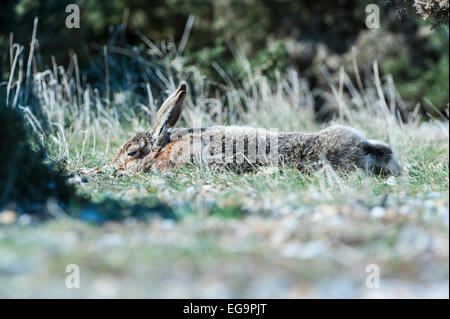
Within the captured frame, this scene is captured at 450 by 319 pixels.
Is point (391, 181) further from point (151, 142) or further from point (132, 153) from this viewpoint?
point (132, 153)

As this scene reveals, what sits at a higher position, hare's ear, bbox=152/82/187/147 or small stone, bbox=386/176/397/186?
hare's ear, bbox=152/82/187/147

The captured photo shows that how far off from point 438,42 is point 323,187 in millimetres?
10746

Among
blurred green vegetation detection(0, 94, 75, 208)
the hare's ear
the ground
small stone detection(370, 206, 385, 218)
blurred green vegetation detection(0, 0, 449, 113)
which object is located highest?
blurred green vegetation detection(0, 0, 449, 113)

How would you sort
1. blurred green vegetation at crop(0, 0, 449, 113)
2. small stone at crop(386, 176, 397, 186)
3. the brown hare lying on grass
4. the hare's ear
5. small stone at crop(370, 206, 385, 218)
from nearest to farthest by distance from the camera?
small stone at crop(370, 206, 385, 218)
small stone at crop(386, 176, 397, 186)
the brown hare lying on grass
the hare's ear
blurred green vegetation at crop(0, 0, 449, 113)

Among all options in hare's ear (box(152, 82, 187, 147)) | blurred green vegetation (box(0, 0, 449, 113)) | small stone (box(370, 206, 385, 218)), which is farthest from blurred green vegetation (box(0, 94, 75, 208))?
blurred green vegetation (box(0, 0, 449, 113))

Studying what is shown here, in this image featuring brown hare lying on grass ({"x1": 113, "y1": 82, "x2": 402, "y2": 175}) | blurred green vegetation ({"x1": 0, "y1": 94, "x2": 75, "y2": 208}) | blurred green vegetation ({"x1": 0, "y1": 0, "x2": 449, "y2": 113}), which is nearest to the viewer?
blurred green vegetation ({"x1": 0, "y1": 94, "x2": 75, "y2": 208})

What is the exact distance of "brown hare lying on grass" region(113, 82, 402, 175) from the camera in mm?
5938

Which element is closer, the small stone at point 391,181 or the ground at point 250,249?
the ground at point 250,249

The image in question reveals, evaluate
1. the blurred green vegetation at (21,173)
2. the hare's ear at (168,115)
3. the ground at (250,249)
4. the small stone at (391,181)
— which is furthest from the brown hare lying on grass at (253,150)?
the blurred green vegetation at (21,173)

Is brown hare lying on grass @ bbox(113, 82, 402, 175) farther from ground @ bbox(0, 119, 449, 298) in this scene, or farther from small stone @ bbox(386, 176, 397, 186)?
ground @ bbox(0, 119, 449, 298)

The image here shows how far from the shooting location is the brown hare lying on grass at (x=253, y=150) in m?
5.94

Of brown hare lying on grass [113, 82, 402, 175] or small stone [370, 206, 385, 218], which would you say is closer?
small stone [370, 206, 385, 218]

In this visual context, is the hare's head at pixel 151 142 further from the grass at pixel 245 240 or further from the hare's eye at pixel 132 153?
the grass at pixel 245 240

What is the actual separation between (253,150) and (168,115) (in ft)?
3.40
